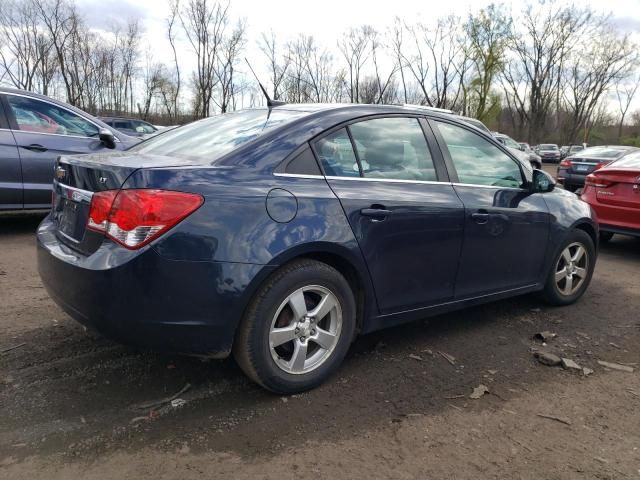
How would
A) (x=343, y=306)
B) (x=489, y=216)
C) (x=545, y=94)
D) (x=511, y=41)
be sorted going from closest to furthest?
(x=343, y=306) < (x=489, y=216) < (x=511, y=41) < (x=545, y=94)

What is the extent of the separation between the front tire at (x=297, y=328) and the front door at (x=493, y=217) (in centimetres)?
103

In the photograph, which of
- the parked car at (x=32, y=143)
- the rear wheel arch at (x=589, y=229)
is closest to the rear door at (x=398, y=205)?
the rear wheel arch at (x=589, y=229)

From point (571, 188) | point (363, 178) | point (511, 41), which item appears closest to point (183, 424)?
point (363, 178)

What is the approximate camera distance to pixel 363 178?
120 inches

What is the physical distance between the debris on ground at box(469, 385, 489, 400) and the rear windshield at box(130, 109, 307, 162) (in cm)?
186

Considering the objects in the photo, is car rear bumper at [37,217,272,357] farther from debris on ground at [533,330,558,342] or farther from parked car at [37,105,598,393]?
debris on ground at [533,330,558,342]

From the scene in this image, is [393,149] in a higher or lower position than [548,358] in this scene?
higher

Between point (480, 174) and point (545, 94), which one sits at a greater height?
point (545, 94)

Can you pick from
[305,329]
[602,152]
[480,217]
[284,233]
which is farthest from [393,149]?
[602,152]

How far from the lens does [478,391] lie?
9.83 ft

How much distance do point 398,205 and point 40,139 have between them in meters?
4.93

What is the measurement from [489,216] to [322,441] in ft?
6.38

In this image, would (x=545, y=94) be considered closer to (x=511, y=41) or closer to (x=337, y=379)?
(x=511, y=41)

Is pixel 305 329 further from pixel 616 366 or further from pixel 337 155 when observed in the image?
pixel 616 366
